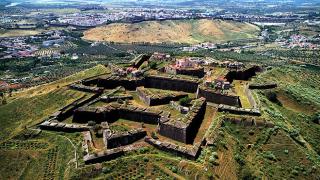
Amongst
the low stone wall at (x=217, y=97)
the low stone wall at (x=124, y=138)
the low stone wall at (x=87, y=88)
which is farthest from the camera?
the low stone wall at (x=87, y=88)

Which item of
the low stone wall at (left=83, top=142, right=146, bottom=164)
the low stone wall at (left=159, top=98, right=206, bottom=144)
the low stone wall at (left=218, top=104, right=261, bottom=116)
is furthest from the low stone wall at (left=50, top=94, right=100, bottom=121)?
the low stone wall at (left=218, top=104, right=261, bottom=116)

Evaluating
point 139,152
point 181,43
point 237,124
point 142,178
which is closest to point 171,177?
point 142,178

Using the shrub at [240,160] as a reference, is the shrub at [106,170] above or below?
above

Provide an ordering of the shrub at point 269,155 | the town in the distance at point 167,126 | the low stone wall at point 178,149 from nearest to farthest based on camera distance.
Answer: the town in the distance at point 167,126, the low stone wall at point 178,149, the shrub at point 269,155

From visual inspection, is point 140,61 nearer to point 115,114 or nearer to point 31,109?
point 31,109

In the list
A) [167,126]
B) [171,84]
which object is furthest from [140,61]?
[167,126]

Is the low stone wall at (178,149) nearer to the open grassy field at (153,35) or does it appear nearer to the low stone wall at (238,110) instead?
the low stone wall at (238,110)

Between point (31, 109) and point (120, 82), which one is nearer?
point (31, 109)


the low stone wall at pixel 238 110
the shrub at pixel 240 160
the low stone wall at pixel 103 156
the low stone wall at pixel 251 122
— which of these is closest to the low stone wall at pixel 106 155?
the low stone wall at pixel 103 156
